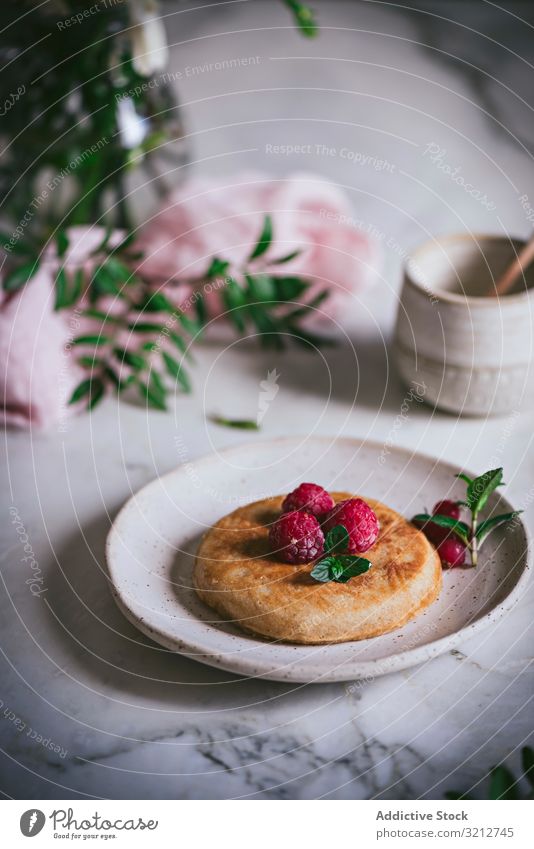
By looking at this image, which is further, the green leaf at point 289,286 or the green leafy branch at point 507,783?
the green leaf at point 289,286

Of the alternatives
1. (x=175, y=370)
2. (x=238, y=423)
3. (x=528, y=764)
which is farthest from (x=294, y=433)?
(x=528, y=764)

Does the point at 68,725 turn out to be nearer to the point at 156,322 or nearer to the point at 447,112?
the point at 156,322

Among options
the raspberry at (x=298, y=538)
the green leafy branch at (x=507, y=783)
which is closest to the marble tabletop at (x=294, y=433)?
the green leafy branch at (x=507, y=783)

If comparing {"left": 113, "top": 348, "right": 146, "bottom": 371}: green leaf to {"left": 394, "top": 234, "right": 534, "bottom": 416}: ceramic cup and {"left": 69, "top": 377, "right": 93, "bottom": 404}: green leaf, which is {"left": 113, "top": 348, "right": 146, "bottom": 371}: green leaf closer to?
{"left": 69, "top": 377, "right": 93, "bottom": 404}: green leaf

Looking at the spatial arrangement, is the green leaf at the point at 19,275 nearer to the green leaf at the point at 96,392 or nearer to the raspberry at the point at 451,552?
the green leaf at the point at 96,392
